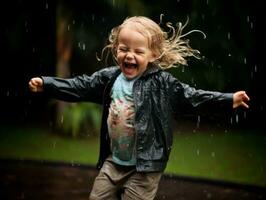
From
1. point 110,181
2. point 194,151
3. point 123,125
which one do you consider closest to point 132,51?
point 123,125

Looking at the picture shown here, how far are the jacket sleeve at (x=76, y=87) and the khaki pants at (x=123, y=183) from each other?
1.25 ft

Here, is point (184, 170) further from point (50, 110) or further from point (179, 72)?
point (50, 110)

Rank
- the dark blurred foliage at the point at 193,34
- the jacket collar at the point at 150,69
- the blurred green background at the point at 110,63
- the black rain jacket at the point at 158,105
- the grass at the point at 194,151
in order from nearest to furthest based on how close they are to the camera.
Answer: the black rain jacket at the point at 158,105 → the jacket collar at the point at 150,69 → the grass at the point at 194,151 → the blurred green background at the point at 110,63 → the dark blurred foliage at the point at 193,34

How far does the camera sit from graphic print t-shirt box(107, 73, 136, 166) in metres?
3.11

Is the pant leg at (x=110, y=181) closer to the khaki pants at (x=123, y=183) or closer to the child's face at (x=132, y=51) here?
the khaki pants at (x=123, y=183)

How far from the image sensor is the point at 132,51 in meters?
3.10

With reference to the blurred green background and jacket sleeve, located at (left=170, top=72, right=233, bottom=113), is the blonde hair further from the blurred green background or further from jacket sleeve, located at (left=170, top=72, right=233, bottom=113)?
the blurred green background

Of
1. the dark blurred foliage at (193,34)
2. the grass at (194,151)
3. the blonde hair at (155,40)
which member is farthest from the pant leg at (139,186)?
the dark blurred foliage at (193,34)

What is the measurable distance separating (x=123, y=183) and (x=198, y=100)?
1.99ft

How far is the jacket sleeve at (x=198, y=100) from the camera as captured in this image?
10.2ft

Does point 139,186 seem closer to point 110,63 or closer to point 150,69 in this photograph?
point 150,69

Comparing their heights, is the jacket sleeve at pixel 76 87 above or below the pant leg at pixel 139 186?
above

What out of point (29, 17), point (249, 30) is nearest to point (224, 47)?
point (249, 30)

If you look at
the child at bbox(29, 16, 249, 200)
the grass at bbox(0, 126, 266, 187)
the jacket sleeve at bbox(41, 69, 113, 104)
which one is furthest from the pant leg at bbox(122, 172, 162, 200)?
the grass at bbox(0, 126, 266, 187)
